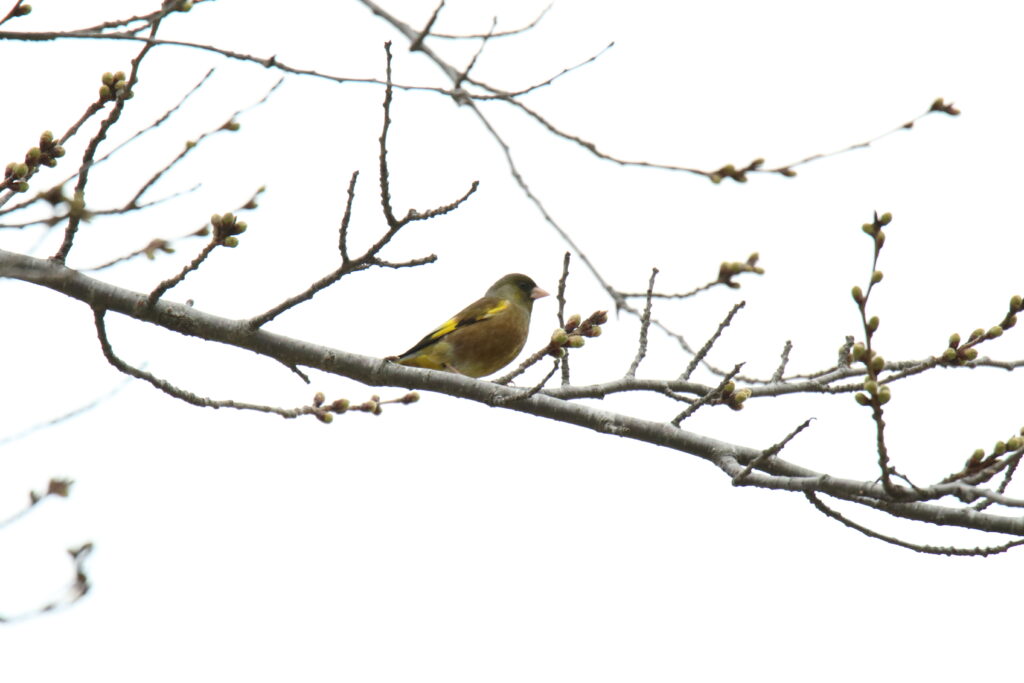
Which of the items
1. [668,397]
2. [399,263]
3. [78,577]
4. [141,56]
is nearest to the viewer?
[78,577]

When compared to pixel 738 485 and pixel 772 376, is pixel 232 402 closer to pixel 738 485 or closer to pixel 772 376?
pixel 738 485

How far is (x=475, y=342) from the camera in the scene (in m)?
7.90

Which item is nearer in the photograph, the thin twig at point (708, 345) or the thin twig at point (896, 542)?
the thin twig at point (896, 542)

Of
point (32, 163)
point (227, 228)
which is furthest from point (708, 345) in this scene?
point (32, 163)

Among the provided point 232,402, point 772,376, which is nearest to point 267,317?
point 232,402

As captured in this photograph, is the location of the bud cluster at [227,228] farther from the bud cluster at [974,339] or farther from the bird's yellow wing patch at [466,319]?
the bird's yellow wing patch at [466,319]

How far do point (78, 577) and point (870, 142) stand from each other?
310cm

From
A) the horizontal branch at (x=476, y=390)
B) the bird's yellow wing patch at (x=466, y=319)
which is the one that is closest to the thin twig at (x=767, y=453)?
the horizontal branch at (x=476, y=390)

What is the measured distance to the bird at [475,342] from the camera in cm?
788

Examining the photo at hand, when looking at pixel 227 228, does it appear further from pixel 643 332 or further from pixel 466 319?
pixel 466 319

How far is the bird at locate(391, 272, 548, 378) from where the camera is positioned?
7.88 meters

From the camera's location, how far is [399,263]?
12.5ft

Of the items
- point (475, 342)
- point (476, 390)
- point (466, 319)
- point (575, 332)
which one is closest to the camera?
point (575, 332)

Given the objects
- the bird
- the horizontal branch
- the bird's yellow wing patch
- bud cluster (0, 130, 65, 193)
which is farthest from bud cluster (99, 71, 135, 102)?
the bird's yellow wing patch
